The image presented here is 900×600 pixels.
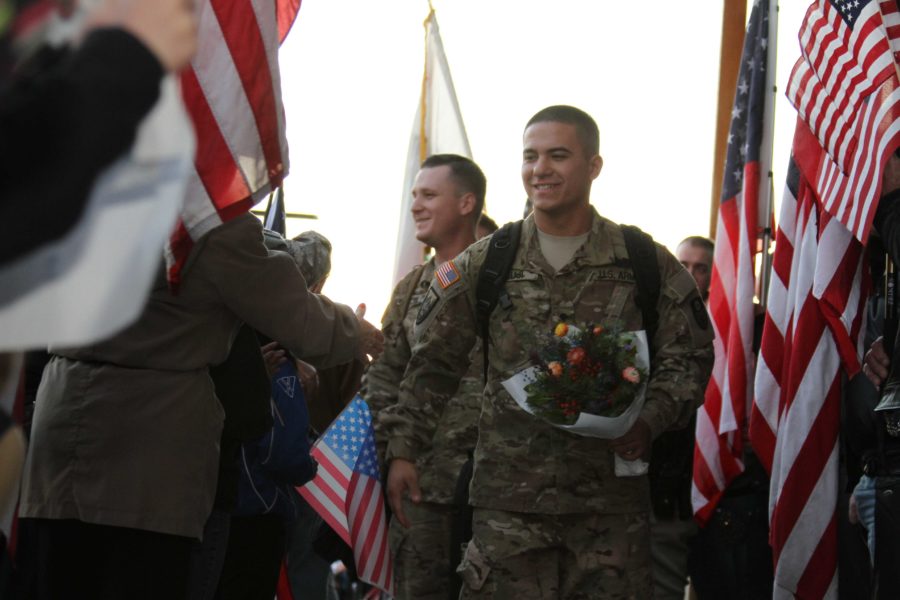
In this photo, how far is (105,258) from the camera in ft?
5.30

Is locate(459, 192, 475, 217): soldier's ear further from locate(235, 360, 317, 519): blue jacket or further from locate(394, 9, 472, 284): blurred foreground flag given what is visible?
locate(235, 360, 317, 519): blue jacket

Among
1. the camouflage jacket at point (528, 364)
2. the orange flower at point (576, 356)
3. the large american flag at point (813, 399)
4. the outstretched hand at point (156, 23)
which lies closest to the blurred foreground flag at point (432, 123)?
the large american flag at point (813, 399)

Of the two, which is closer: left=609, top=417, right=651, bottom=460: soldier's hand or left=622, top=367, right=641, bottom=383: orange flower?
left=622, top=367, right=641, bottom=383: orange flower

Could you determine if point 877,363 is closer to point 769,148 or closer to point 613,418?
point 613,418

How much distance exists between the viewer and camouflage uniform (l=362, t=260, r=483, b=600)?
21.6ft

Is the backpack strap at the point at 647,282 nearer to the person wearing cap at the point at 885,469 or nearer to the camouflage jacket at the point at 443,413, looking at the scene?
the person wearing cap at the point at 885,469

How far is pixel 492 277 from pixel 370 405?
158cm

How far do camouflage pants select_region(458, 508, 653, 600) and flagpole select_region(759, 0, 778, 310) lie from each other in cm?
297

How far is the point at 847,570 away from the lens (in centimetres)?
629

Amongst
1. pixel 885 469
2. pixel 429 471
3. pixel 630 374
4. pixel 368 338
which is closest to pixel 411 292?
pixel 429 471

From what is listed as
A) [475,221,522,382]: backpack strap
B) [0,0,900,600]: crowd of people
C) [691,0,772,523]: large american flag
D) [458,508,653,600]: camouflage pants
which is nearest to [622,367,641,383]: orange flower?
[0,0,900,600]: crowd of people

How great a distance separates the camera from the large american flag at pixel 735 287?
714 cm

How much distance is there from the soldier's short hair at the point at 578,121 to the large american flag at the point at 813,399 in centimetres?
111

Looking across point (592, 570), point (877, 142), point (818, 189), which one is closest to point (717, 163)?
point (818, 189)
